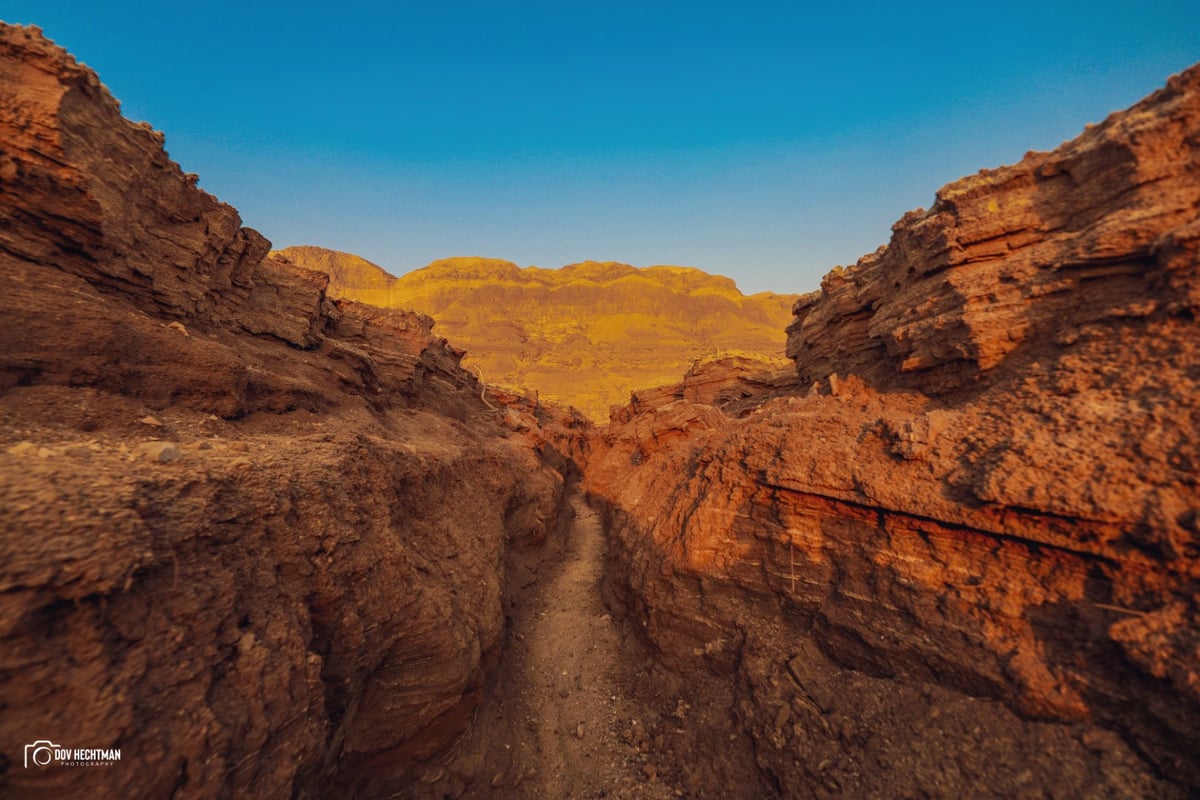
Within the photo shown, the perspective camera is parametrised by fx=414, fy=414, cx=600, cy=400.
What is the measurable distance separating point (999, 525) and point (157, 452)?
11.9 meters

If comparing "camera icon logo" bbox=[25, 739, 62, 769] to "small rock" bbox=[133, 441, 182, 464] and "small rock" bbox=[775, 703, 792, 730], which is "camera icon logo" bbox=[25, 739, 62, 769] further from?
"small rock" bbox=[775, 703, 792, 730]

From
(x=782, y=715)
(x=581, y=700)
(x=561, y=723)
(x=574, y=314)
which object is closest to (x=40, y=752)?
(x=561, y=723)

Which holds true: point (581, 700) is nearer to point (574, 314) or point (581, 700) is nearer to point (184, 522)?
point (184, 522)

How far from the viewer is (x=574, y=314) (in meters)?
134

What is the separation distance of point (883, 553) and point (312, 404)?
13.5 meters

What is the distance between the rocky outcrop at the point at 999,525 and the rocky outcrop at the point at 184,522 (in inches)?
245

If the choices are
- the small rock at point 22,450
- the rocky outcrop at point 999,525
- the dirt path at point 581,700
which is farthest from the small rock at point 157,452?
the rocky outcrop at point 999,525

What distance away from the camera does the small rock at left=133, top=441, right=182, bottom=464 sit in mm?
5516

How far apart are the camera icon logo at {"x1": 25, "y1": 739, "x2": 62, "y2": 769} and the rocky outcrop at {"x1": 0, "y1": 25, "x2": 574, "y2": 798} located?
6 cm

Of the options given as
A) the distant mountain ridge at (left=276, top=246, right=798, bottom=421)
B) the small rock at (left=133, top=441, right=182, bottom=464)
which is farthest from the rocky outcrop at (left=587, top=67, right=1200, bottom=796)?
the distant mountain ridge at (left=276, top=246, right=798, bottom=421)

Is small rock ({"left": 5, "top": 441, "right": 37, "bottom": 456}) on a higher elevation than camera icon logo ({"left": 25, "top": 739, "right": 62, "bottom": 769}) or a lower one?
higher

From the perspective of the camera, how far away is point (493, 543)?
1216 cm

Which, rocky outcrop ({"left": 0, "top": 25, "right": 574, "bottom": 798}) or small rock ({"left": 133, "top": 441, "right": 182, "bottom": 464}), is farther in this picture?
small rock ({"left": 133, "top": 441, "right": 182, "bottom": 464})

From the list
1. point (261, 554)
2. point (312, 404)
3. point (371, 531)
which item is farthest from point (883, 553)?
point (312, 404)
